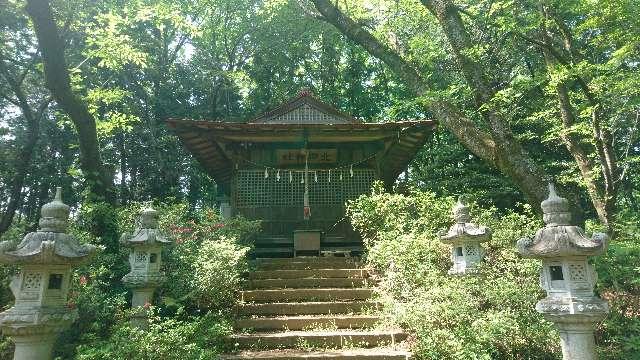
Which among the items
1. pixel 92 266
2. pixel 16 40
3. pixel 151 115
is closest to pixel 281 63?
pixel 151 115

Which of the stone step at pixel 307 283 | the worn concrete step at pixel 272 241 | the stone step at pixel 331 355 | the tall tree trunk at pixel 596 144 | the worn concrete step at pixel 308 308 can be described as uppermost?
the tall tree trunk at pixel 596 144

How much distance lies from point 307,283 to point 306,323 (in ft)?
5.64

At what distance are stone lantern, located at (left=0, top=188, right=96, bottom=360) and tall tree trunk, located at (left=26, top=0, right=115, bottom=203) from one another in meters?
5.63

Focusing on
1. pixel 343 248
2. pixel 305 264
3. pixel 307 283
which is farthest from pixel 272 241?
pixel 307 283

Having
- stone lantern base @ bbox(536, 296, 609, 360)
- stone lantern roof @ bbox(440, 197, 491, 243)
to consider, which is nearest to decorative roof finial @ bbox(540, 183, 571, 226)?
stone lantern base @ bbox(536, 296, 609, 360)

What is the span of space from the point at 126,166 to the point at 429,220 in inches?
727

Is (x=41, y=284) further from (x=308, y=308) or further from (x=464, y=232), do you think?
(x=464, y=232)

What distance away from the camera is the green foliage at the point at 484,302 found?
5.33 meters

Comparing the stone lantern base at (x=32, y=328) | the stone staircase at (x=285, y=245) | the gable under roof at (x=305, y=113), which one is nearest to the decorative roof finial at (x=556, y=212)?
the stone lantern base at (x=32, y=328)

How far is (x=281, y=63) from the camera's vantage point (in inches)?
968

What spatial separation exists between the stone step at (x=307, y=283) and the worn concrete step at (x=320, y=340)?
2.16m

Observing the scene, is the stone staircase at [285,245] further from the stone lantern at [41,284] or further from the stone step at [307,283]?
the stone lantern at [41,284]

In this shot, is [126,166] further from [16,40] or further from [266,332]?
[266,332]

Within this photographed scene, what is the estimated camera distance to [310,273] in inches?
366
